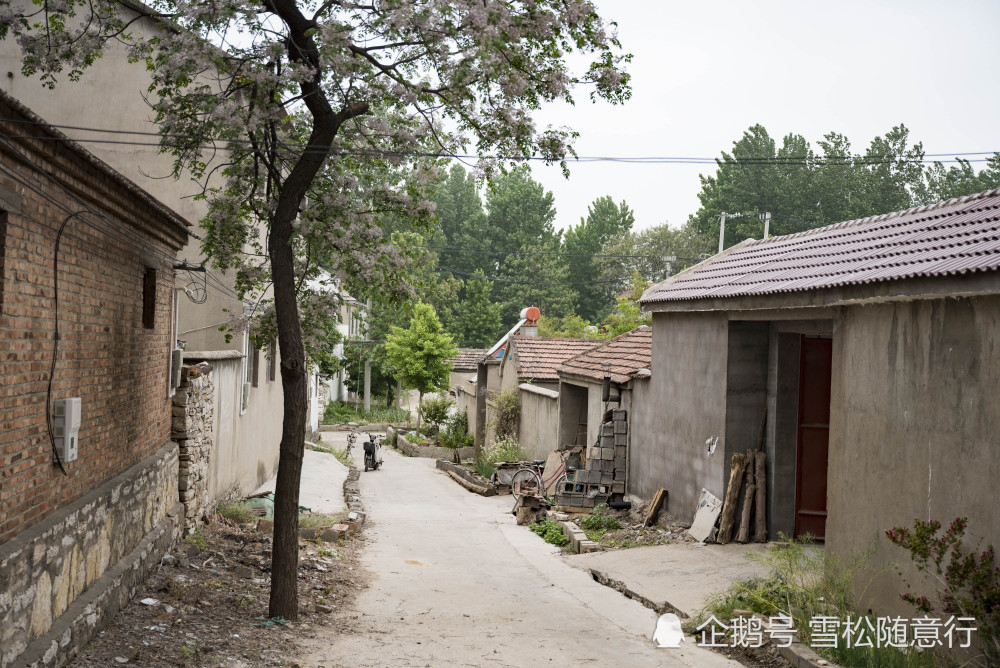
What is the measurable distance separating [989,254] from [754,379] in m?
5.42

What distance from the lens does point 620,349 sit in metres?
19.1

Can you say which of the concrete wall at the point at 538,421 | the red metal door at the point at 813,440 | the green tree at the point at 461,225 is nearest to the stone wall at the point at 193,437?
the red metal door at the point at 813,440

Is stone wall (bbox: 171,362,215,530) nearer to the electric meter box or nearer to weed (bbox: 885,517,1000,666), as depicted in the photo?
the electric meter box

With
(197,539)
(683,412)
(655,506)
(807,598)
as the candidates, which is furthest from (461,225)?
(807,598)

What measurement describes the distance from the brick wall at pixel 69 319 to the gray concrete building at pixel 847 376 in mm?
6642

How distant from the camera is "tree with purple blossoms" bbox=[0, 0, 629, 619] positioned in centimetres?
816

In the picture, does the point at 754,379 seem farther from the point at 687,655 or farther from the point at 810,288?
the point at 687,655

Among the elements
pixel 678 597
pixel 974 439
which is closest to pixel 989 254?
pixel 974 439

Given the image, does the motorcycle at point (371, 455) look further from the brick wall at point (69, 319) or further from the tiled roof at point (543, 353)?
the brick wall at point (69, 319)

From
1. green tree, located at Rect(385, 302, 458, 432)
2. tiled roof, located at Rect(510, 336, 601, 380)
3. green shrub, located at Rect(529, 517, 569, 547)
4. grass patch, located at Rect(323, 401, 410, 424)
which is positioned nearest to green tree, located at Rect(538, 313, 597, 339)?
grass patch, located at Rect(323, 401, 410, 424)

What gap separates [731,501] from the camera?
469 inches

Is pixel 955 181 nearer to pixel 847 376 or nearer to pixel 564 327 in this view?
pixel 564 327

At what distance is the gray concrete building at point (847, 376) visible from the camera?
6809mm

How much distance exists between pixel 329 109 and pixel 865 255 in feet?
19.5
